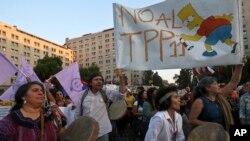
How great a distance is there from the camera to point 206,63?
574 cm

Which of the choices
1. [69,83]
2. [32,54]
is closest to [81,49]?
[32,54]

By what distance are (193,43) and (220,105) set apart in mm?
1343

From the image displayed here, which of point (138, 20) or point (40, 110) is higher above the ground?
point (138, 20)

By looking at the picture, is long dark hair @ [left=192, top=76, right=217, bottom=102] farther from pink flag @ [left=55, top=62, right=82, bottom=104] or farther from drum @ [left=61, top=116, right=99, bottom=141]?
pink flag @ [left=55, top=62, right=82, bottom=104]

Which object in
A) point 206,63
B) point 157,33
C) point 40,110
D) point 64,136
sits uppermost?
point 157,33

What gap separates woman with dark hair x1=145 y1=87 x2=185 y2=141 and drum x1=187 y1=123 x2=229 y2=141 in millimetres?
367

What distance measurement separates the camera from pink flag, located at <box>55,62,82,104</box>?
28.9ft

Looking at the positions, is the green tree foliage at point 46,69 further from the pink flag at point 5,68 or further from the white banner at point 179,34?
the white banner at point 179,34

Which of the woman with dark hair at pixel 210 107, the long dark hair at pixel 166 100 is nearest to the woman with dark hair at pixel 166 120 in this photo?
the long dark hair at pixel 166 100

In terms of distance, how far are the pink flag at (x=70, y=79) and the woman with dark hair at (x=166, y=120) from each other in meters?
4.60

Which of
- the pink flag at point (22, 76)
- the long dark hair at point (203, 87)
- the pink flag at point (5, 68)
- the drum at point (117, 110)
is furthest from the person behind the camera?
the drum at point (117, 110)

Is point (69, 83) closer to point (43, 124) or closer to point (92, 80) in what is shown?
point (92, 80)

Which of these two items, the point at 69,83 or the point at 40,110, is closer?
the point at 40,110

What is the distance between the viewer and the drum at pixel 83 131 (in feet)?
11.7
